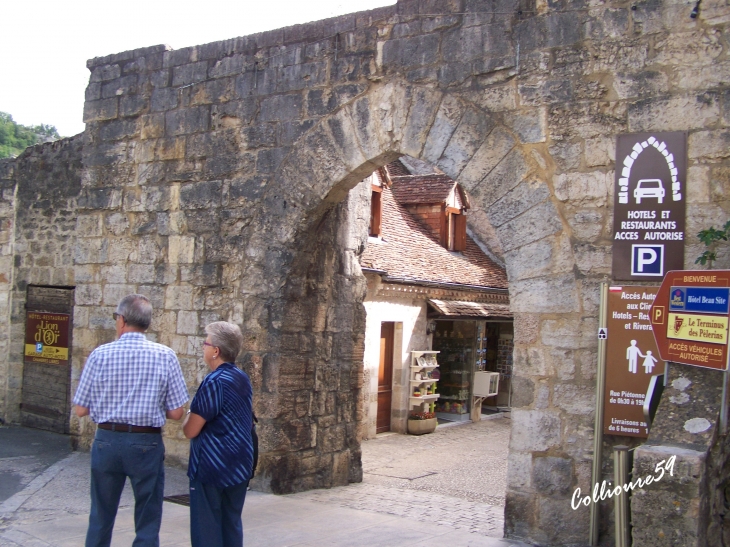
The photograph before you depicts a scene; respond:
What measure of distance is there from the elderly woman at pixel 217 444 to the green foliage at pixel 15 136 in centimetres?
2210

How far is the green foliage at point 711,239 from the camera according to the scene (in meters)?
4.51

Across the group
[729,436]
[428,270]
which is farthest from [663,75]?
[428,270]

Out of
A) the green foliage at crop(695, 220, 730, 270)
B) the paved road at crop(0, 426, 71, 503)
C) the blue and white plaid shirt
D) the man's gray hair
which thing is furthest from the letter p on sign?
the paved road at crop(0, 426, 71, 503)

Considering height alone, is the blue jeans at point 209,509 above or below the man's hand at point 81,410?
below

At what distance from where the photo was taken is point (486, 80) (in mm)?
5535

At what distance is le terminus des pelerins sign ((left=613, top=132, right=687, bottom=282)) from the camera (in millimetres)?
4832

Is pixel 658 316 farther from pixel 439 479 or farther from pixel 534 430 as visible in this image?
pixel 439 479

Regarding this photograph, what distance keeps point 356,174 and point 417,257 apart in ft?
25.5

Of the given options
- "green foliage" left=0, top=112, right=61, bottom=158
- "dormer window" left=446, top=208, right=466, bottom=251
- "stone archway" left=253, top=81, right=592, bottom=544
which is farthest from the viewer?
"green foliage" left=0, top=112, right=61, bottom=158

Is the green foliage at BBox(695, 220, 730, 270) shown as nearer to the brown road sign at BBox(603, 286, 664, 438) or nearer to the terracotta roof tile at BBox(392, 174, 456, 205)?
the brown road sign at BBox(603, 286, 664, 438)

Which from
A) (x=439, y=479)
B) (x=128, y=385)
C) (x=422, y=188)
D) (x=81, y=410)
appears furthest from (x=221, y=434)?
(x=422, y=188)

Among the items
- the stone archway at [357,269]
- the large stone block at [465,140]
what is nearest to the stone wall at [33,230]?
the stone archway at [357,269]

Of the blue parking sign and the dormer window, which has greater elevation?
the dormer window

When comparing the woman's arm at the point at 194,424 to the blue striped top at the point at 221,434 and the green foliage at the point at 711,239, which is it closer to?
the blue striped top at the point at 221,434
